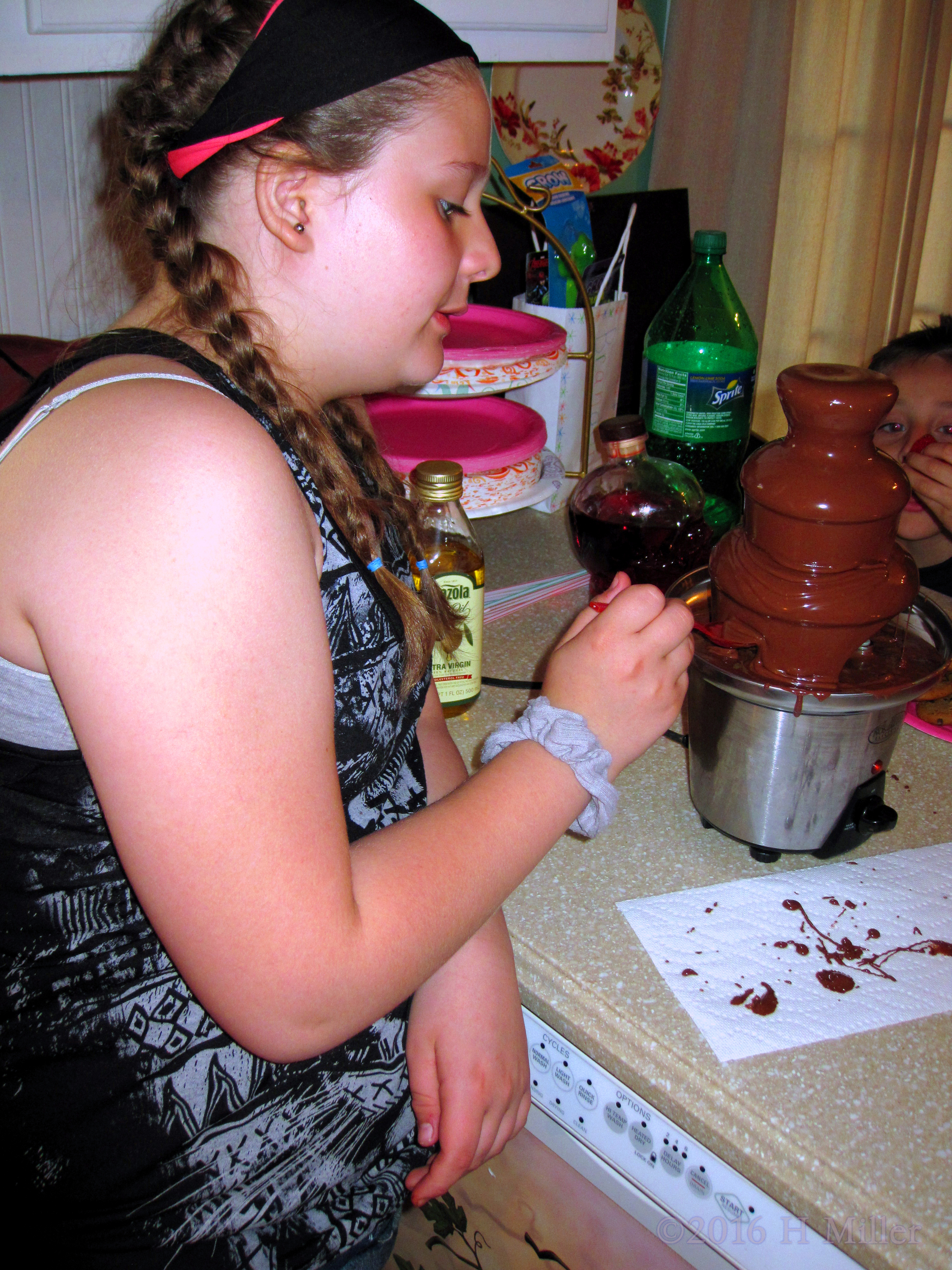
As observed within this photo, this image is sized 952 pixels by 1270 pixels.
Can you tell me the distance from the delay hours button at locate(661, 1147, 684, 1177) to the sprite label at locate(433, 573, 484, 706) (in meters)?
0.43

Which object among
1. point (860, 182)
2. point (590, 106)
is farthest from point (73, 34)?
point (860, 182)

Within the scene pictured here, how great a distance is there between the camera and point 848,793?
0.71m

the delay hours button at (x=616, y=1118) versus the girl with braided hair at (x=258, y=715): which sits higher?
the girl with braided hair at (x=258, y=715)

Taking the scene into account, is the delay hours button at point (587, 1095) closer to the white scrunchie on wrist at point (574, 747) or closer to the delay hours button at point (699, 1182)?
the delay hours button at point (699, 1182)

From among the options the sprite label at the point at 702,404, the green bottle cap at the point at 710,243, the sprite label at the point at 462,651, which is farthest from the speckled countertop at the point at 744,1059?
the green bottle cap at the point at 710,243

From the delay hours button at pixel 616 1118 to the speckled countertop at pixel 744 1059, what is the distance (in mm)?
45

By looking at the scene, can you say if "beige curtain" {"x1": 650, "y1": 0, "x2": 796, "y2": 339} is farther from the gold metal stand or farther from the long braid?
the long braid

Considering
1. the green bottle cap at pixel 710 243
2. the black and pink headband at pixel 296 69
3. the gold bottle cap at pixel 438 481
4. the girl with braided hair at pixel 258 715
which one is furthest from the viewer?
the green bottle cap at pixel 710 243

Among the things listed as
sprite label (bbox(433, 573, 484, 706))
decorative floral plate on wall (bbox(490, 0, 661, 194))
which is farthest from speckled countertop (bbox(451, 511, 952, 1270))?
decorative floral plate on wall (bbox(490, 0, 661, 194))

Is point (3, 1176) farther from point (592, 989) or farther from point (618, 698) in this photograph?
point (618, 698)

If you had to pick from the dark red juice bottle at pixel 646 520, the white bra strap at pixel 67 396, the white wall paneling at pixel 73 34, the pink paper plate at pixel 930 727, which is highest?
the white wall paneling at pixel 73 34

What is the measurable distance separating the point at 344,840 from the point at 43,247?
1.10 m

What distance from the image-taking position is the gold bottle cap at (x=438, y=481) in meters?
0.82

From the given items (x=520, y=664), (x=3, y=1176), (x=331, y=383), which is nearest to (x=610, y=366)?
(x=520, y=664)
